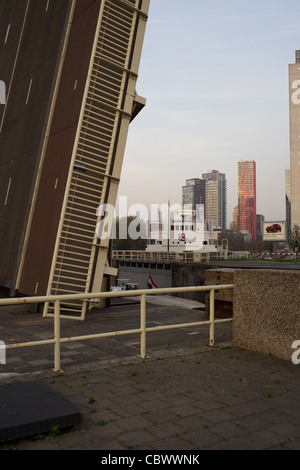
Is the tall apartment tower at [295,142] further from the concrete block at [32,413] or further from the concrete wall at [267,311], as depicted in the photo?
the concrete block at [32,413]

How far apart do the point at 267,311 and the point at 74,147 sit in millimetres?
9910

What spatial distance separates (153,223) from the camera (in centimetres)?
12531

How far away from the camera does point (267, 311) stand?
6.66 m

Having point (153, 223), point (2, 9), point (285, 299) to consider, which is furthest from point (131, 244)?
point (285, 299)

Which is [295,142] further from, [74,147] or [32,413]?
[32,413]

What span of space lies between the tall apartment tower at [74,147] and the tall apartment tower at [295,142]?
86.3 m

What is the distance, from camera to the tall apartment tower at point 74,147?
14359 millimetres

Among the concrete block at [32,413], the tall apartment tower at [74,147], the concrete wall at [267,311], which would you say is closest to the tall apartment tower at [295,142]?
the tall apartment tower at [74,147]

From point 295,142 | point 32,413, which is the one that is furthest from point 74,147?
point 295,142

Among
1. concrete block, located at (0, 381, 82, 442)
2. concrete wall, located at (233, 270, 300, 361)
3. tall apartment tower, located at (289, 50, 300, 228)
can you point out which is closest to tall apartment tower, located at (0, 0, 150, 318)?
concrete wall, located at (233, 270, 300, 361)

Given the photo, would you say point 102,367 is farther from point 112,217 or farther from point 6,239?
point 6,239

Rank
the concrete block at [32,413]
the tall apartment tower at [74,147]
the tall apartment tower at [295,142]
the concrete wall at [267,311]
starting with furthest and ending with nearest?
the tall apartment tower at [295,142] < the tall apartment tower at [74,147] < the concrete wall at [267,311] < the concrete block at [32,413]

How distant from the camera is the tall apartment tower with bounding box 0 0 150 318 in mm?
14359

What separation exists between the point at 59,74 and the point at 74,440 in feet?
52.6
